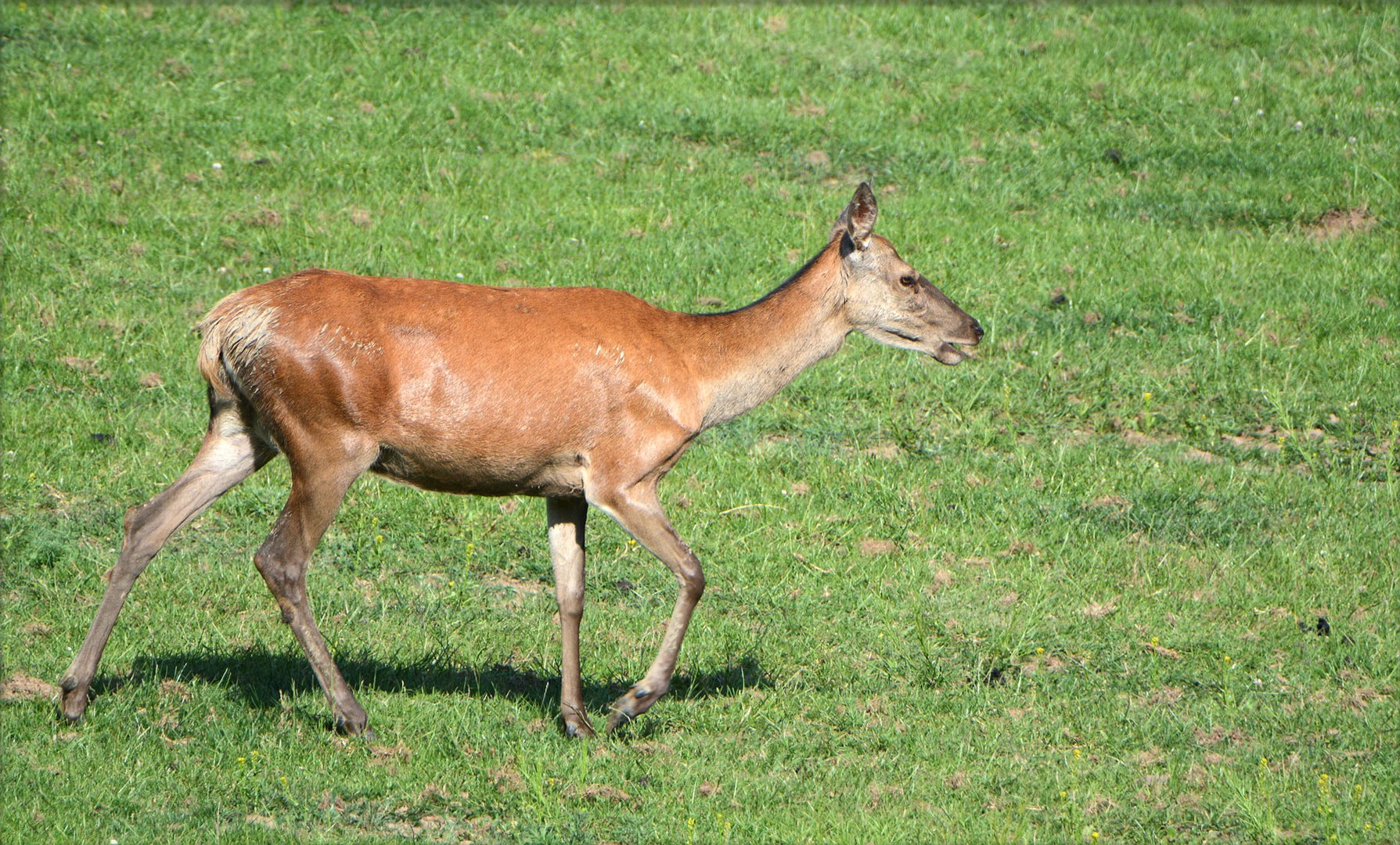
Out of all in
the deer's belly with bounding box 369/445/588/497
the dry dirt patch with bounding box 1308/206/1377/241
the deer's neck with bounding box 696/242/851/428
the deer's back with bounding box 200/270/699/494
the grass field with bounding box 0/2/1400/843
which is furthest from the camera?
the dry dirt patch with bounding box 1308/206/1377/241

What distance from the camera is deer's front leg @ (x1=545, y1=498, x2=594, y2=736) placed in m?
6.96

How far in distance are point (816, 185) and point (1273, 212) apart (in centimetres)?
384

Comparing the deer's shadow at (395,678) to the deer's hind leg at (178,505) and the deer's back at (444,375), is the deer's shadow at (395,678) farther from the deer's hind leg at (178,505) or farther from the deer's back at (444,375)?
the deer's back at (444,375)

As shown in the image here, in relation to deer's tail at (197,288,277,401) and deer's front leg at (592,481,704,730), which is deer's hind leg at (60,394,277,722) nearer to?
deer's tail at (197,288,277,401)

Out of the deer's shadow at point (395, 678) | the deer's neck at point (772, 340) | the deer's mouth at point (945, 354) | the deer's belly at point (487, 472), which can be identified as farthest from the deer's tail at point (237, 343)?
the deer's mouth at point (945, 354)

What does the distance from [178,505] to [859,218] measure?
3.38 metres

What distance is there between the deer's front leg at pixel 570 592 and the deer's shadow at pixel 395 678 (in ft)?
0.54

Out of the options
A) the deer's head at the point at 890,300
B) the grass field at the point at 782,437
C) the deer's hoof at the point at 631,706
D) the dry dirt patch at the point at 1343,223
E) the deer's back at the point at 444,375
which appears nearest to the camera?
the grass field at the point at 782,437

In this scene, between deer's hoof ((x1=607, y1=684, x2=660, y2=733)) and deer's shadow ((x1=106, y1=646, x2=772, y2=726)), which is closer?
deer's hoof ((x1=607, y1=684, x2=660, y2=733))

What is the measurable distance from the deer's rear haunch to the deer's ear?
0.02 meters

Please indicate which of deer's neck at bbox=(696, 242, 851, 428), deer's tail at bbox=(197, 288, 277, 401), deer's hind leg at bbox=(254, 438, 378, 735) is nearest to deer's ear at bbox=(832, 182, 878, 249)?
deer's neck at bbox=(696, 242, 851, 428)

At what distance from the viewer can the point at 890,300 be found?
760 centimetres

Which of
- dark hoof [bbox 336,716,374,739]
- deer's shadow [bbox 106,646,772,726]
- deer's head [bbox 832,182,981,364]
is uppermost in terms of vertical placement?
deer's head [bbox 832,182,981,364]

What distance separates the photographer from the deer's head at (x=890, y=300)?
7.54 metres
